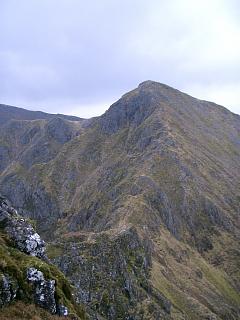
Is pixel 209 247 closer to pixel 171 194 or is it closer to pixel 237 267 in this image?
pixel 237 267

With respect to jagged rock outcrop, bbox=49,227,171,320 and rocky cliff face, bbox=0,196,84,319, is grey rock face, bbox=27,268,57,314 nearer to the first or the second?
rocky cliff face, bbox=0,196,84,319

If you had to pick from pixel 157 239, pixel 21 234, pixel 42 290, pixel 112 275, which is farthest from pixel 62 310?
pixel 157 239

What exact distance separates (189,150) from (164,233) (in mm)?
62063

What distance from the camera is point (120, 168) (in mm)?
195375

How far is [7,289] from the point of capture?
2822 cm

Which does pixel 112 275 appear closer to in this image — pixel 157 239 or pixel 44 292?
pixel 157 239

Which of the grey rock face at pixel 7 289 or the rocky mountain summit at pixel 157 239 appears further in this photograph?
the rocky mountain summit at pixel 157 239

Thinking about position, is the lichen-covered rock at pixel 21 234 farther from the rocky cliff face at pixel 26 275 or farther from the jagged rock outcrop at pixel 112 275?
the jagged rock outcrop at pixel 112 275

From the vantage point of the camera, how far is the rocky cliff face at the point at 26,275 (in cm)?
2895

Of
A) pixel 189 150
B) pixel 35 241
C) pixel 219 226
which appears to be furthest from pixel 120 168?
pixel 35 241

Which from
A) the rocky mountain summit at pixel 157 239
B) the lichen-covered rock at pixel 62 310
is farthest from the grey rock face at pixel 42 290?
the rocky mountain summit at pixel 157 239

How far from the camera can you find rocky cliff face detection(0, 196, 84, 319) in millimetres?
28953

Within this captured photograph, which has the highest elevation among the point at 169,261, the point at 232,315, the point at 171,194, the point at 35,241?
the point at 35,241

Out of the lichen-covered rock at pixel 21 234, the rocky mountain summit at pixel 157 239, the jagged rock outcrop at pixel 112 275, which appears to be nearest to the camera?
the lichen-covered rock at pixel 21 234
